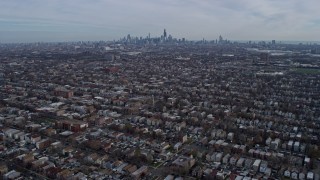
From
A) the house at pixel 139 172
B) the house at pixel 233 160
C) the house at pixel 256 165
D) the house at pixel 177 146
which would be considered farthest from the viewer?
the house at pixel 177 146

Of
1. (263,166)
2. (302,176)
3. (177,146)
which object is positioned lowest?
(302,176)

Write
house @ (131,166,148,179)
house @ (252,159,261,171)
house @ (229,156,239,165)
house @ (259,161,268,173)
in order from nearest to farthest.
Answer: house @ (131,166,148,179), house @ (259,161,268,173), house @ (252,159,261,171), house @ (229,156,239,165)

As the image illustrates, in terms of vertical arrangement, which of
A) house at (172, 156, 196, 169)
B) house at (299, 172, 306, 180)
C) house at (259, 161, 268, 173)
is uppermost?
house at (172, 156, 196, 169)

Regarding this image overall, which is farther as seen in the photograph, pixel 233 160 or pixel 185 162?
pixel 233 160

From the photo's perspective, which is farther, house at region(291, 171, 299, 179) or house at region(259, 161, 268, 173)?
house at region(259, 161, 268, 173)

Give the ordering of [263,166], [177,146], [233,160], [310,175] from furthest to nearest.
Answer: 1. [177,146]
2. [233,160]
3. [263,166]
4. [310,175]

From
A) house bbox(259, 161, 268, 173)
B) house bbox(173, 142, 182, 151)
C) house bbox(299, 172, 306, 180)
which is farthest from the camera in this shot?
house bbox(173, 142, 182, 151)

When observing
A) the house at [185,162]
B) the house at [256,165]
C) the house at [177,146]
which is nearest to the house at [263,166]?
the house at [256,165]

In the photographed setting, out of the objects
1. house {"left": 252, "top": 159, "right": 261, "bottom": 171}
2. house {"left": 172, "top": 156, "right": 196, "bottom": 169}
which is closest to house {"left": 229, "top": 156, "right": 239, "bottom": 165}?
house {"left": 252, "top": 159, "right": 261, "bottom": 171}

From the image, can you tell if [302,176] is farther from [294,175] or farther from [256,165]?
[256,165]

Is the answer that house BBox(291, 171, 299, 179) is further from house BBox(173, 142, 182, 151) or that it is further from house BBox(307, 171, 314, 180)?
house BBox(173, 142, 182, 151)

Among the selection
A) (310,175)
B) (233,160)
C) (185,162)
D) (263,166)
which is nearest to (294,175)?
(310,175)

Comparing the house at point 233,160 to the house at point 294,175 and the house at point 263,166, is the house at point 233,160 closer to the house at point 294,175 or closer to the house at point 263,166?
the house at point 263,166
